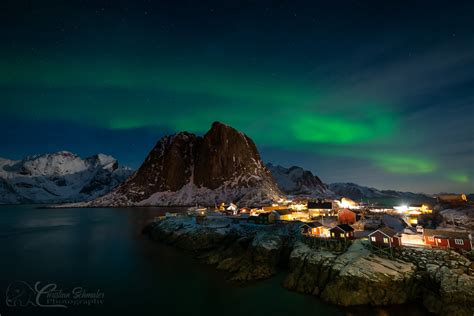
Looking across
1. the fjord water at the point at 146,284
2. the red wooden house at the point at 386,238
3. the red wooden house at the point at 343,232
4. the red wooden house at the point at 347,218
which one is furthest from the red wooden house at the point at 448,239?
the red wooden house at the point at 347,218

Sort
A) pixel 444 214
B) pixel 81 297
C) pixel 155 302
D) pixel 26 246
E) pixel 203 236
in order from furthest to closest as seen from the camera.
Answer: pixel 26 246
pixel 444 214
pixel 203 236
pixel 81 297
pixel 155 302

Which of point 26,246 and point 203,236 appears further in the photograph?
point 26,246

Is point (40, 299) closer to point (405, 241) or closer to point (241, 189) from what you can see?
point (405, 241)

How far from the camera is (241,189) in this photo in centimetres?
17812

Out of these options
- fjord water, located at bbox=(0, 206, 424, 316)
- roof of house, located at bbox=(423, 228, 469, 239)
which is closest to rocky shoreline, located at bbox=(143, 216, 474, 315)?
fjord water, located at bbox=(0, 206, 424, 316)

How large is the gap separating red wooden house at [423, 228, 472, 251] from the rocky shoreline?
10.3 ft

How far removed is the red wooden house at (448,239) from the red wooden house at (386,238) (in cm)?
450

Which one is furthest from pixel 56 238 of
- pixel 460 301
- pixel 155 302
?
pixel 460 301

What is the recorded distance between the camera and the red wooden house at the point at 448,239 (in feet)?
99.9

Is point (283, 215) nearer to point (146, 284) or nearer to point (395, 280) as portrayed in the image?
point (395, 280)

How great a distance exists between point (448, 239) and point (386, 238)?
24.6ft

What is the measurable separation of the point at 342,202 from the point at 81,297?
258ft

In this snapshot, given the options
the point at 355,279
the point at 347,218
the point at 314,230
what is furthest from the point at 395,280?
the point at 347,218

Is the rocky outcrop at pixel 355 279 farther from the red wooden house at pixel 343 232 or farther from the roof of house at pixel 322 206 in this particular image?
the roof of house at pixel 322 206
